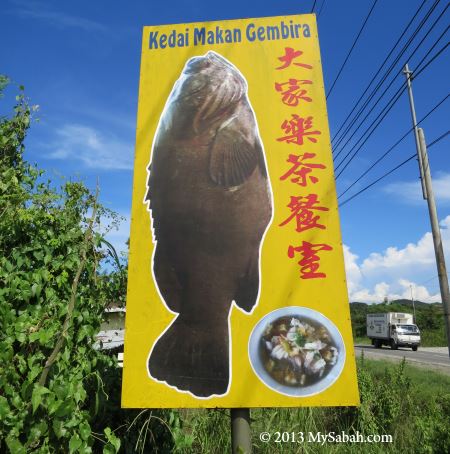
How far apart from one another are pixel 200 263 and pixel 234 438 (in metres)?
1.13

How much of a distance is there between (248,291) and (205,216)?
592mm

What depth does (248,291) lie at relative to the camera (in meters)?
2.44

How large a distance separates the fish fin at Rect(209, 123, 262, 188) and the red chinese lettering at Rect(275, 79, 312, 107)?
0.38m

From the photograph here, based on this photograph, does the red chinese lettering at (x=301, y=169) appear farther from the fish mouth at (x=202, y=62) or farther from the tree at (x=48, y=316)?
the tree at (x=48, y=316)

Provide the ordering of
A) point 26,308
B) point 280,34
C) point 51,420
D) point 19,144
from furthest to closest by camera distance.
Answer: point 19,144
point 280,34
point 26,308
point 51,420

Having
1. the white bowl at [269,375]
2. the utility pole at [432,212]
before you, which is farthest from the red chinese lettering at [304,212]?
the utility pole at [432,212]

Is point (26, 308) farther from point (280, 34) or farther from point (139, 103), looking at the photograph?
point (280, 34)

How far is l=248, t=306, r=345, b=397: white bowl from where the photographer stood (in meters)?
2.31

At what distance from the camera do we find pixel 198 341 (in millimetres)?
2396

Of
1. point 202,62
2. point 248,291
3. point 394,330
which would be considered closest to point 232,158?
point 202,62

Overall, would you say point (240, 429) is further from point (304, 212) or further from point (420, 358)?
point (420, 358)

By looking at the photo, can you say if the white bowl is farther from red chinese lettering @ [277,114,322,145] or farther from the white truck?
the white truck

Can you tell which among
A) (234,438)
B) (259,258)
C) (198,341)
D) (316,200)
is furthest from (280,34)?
(234,438)

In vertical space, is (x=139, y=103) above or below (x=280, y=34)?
below
